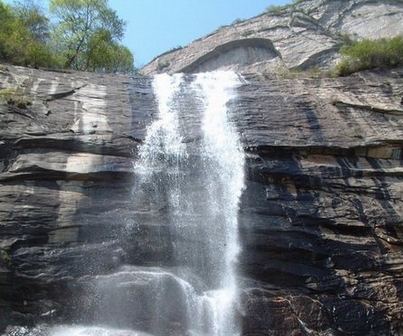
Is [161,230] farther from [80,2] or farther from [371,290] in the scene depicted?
[80,2]

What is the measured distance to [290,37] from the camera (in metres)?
24.5

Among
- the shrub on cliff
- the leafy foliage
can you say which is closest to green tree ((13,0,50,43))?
the leafy foliage

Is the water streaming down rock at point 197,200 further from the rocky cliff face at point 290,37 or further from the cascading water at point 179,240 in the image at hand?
the rocky cliff face at point 290,37

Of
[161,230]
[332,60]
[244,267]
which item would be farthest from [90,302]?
[332,60]

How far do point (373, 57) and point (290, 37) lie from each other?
5.99 metres

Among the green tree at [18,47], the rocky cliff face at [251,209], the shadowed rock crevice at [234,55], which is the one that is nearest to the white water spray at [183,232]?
the rocky cliff face at [251,209]

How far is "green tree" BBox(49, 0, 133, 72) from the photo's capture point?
952 inches

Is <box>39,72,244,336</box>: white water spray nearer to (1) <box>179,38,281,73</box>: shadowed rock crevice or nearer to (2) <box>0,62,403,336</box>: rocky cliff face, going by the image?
(2) <box>0,62,403,336</box>: rocky cliff face

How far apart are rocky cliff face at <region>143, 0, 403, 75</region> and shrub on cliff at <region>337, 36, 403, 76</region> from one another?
218 centimetres

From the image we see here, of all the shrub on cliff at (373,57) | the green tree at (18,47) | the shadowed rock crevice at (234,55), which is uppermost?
the shadowed rock crevice at (234,55)

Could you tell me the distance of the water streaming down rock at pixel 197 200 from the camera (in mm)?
11477

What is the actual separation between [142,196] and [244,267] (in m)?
3.23

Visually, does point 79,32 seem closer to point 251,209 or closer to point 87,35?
point 87,35

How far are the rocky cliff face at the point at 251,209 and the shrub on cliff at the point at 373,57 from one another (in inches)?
132
